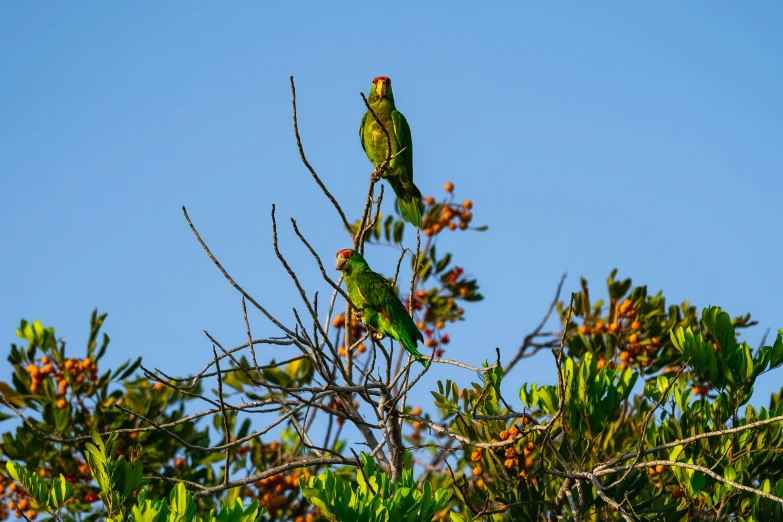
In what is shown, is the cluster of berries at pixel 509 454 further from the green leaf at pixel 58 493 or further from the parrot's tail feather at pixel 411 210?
the green leaf at pixel 58 493

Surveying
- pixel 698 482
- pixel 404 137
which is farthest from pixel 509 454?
pixel 404 137

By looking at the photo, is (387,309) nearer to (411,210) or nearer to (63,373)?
(411,210)

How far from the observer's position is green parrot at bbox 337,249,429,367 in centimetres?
529

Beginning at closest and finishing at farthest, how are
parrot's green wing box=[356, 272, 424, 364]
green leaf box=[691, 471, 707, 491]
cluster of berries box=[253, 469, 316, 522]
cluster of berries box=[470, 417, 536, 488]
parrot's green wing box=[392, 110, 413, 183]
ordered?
green leaf box=[691, 471, 707, 491] → cluster of berries box=[470, 417, 536, 488] → parrot's green wing box=[356, 272, 424, 364] → parrot's green wing box=[392, 110, 413, 183] → cluster of berries box=[253, 469, 316, 522]

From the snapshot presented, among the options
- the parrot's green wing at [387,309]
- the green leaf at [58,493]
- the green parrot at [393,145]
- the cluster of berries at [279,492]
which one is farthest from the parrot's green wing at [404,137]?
the green leaf at [58,493]

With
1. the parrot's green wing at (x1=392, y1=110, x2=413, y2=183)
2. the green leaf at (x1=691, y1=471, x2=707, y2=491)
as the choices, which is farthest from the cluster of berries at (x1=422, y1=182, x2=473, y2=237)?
the green leaf at (x1=691, y1=471, x2=707, y2=491)

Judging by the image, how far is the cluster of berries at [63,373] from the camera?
6.62 meters

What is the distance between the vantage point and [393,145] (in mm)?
6500

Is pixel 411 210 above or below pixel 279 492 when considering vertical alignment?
above

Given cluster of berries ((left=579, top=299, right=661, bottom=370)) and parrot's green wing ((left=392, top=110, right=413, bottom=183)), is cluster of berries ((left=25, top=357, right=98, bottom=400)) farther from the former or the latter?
cluster of berries ((left=579, top=299, right=661, bottom=370))

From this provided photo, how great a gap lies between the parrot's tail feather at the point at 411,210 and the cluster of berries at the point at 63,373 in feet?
7.95

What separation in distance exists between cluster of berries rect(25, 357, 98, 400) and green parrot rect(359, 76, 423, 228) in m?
2.45

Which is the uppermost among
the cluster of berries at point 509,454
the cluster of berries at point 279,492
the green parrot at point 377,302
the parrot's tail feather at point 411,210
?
the parrot's tail feather at point 411,210

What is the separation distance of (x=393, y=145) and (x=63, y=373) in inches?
110
